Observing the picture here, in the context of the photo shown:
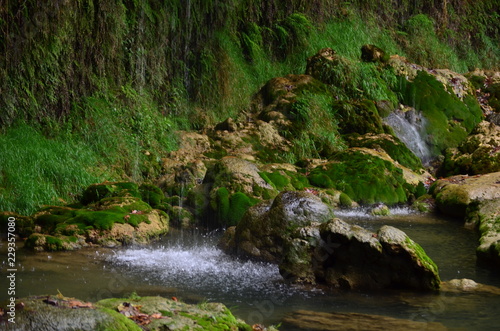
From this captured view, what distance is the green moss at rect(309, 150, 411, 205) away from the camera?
13.2 meters

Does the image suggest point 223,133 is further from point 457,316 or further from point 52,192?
point 457,316

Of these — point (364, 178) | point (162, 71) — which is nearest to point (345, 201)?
point (364, 178)

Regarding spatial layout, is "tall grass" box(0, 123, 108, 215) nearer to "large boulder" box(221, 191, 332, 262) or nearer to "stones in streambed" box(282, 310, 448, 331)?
"large boulder" box(221, 191, 332, 262)

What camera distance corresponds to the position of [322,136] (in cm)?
1614

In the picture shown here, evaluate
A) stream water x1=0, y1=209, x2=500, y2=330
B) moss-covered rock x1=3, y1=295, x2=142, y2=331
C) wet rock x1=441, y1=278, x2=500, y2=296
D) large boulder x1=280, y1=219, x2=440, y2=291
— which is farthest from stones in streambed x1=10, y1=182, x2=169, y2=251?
moss-covered rock x1=3, y1=295, x2=142, y2=331

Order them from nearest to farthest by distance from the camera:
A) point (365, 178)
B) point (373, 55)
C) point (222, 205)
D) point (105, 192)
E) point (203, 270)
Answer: point (203, 270) → point (105, 192) → point (222, 205) → point (365, 178) → point (373, 55)

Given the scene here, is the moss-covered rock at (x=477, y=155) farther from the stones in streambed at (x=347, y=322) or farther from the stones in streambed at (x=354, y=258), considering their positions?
the stones in streambed at (x=347, y=322)

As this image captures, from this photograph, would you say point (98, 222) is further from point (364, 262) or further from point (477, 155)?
point (477, 155)

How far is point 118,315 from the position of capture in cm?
368

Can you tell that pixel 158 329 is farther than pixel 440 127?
No

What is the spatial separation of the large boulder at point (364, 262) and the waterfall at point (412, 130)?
441 inches

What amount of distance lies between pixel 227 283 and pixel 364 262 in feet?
5.71

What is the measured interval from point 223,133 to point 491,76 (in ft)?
42.3

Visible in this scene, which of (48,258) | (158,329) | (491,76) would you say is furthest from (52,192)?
(491,76)
